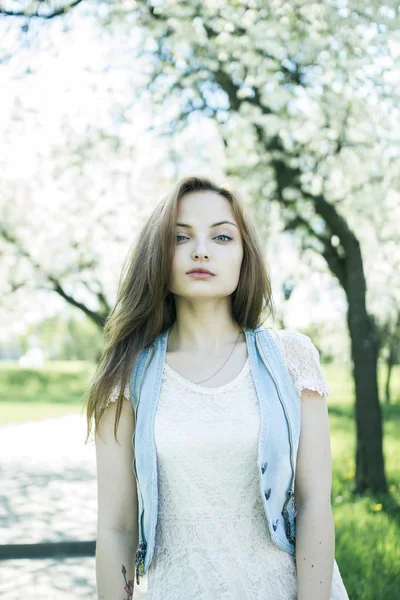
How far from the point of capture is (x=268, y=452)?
209 cm

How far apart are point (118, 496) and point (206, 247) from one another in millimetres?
764

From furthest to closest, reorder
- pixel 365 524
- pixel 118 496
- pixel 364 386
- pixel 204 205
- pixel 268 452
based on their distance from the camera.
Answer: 1. pixel 364 386
2. pixel 365 524
3. pixel 204 205
4. pixel 118 496
5. pixel 268 452

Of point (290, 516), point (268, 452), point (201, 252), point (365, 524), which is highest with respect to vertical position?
point (201, 252)

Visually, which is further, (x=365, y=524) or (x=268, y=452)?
(x=365, y=524)

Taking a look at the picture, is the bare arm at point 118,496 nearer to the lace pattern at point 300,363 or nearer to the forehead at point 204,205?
the lace pattern at point 300,363

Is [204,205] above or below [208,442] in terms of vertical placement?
above

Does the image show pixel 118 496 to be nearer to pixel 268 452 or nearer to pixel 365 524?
pixel 268 452

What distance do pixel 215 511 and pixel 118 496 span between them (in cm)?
29

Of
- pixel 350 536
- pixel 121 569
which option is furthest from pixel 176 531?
pixel 350 536

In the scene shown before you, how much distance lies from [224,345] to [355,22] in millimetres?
4180

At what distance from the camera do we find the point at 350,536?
5.51m

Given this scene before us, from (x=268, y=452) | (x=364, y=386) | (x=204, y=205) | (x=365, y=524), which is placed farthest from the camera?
(x=364, y=386)

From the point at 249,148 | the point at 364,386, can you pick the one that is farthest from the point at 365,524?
the point at 249,148

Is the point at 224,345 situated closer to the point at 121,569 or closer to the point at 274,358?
the point at 274,358
